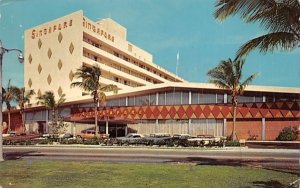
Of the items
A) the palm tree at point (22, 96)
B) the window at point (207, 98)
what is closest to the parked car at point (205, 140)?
the window at point (207, 98)

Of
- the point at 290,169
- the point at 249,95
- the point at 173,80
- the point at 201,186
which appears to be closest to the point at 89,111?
the point at 173,80

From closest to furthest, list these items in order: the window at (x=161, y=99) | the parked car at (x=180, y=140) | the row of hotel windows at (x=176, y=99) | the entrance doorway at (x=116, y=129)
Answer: the row of hotel windows at (x=176, y=99), the window at (x=161, y=99), the parked car at (x=180, y=140), the entrance doorway at (x=116, y=129)

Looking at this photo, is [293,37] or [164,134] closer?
[293,37]

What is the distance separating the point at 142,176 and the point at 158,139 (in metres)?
0.93

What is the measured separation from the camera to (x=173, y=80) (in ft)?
26.3

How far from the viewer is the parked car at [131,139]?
893 cm

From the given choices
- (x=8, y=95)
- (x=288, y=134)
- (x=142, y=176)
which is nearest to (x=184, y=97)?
(x=288, y=134)

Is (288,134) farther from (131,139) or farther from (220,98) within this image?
(131,139)

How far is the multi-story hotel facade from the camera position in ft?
24.5

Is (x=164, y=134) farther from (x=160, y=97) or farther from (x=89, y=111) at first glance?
(x=89, y=111)

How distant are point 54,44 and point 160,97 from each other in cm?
282

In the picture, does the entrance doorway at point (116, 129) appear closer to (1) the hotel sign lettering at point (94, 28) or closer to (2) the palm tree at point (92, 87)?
(2) the palm tree at point (92, 87)

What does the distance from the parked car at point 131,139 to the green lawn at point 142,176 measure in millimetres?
719

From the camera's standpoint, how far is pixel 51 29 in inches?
375
